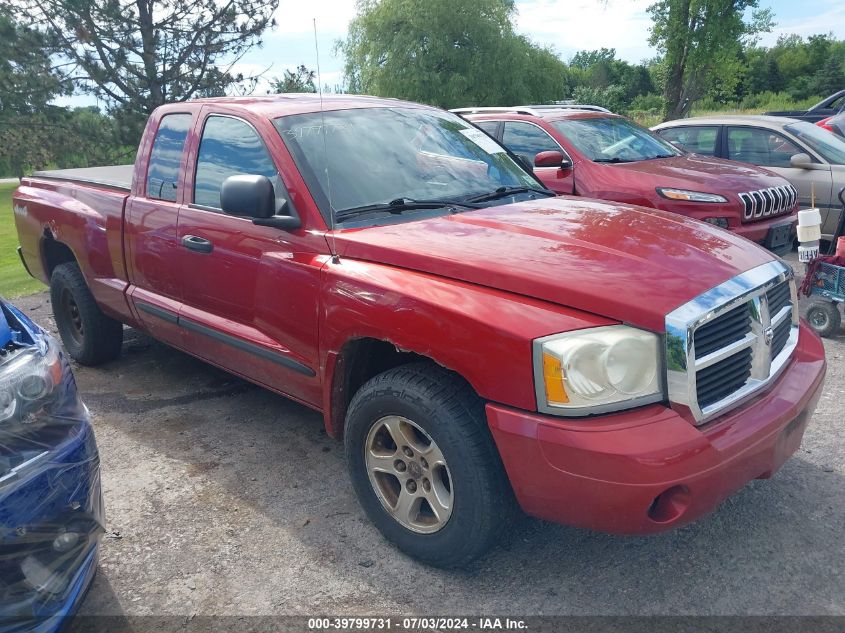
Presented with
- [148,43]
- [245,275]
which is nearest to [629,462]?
[245,275]

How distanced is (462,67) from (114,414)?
1195 inches

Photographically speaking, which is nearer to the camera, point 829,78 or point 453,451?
point 453,451

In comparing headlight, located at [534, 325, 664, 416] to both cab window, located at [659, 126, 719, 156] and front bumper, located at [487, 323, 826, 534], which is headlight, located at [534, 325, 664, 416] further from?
cab window, located at [659, 126, 719, 156]

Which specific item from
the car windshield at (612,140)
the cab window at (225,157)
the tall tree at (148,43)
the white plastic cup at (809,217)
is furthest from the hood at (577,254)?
the tall tree at (148,43)

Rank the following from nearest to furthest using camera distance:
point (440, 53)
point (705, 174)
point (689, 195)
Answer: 1. point (689, 195)
2. point (705, 174)
3. point (440, 53)

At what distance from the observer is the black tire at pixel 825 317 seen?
5598mm

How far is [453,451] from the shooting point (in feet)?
8.67

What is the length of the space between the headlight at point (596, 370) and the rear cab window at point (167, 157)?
2687mm

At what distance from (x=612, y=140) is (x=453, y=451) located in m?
5.82

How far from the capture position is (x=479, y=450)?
2.61 meters

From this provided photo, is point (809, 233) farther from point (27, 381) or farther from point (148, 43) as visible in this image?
point (148, 43)

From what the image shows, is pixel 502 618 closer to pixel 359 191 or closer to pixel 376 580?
pixel 376 580

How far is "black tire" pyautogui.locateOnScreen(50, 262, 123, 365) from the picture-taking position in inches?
206

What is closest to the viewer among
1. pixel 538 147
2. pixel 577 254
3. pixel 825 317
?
pixel 577 254
